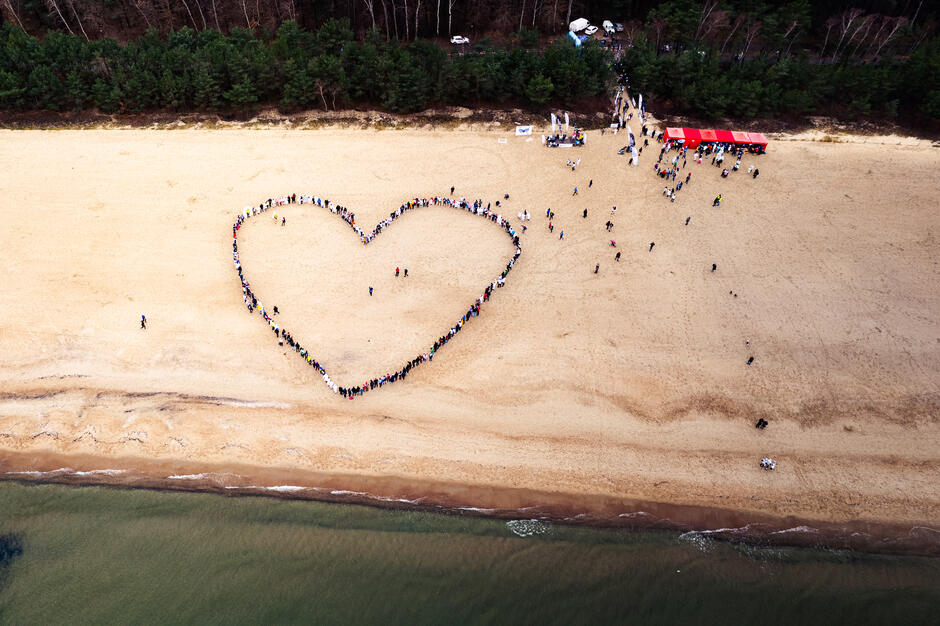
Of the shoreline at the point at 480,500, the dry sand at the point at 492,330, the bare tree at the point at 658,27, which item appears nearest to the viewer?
the shoreline at the point at 480,500

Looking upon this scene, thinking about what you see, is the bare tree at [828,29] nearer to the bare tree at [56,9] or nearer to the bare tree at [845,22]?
Result: the bare tree at [845,22]

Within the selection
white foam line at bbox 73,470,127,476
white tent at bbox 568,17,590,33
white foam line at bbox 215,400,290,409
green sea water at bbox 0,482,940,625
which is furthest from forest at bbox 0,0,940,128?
green sea water at bbox 0,482,940,625

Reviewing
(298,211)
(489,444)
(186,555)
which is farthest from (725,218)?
(186,555)

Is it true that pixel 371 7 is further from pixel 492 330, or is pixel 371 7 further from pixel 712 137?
pixel 492 330

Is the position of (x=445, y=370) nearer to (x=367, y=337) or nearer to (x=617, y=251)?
(x=367, y=337)

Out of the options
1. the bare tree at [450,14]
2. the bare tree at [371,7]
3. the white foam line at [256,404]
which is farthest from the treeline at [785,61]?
the white foam line at [256,404]

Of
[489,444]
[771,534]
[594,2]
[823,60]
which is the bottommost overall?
[771,534]
